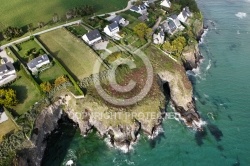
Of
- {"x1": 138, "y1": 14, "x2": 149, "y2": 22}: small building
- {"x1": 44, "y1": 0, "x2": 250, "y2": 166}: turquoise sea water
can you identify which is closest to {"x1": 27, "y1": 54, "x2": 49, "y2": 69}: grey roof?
{"x1": 44, "y1": 0, "x2": 250, "y2": 166}: turquoise sea water

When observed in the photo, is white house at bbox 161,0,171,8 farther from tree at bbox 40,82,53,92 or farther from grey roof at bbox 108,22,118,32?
tree at bbox 40,82,53,92

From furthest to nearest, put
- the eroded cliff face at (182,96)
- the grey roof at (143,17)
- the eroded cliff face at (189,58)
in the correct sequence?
the grey roof at (143,17) → the eroded cliff face at (189,58) → the eroded cliff face at (182,96)

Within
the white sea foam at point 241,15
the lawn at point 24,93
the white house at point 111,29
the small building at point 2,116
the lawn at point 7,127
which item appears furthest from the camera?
the white sea foam at point 241,15

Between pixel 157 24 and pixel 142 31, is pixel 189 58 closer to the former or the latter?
pixel 142 31

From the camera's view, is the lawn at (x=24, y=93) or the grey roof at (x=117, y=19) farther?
the grey roof at (x=117, y=19)

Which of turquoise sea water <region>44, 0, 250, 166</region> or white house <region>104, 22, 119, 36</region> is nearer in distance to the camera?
turquoise sea water <region>44, 0, 250, 166</region>

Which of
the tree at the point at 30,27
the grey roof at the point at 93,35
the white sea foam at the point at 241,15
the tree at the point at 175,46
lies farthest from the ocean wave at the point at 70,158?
the white sea foam at the point at 241,15

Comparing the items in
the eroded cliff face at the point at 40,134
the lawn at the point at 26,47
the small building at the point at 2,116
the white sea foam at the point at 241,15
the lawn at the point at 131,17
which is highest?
the lawn at the point at 26,47

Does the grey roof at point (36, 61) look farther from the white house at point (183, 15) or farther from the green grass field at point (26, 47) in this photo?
the white house at point (183, 15)
